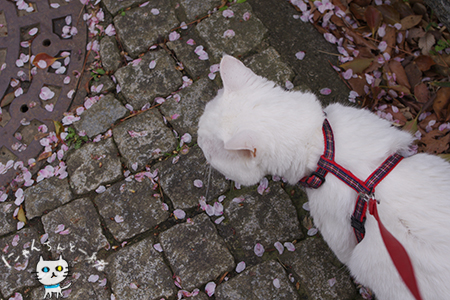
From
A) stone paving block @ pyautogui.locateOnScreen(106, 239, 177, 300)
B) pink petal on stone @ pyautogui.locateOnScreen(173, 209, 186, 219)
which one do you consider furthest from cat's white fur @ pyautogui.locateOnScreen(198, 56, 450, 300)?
stone paving block @ pyautogui.locateOnScreen(106, 239, 177, 300)

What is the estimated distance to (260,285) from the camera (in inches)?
90.4

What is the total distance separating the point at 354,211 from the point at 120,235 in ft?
6.32

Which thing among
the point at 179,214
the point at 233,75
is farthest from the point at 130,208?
the point at 233,75

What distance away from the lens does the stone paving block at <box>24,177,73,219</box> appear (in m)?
2.64

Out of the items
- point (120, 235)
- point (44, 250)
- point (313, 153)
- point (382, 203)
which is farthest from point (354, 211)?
point (44, 250)

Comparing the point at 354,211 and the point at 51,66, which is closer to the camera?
the point at 354,211

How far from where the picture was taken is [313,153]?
1.60 meters

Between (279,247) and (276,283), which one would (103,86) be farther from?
(276,283)

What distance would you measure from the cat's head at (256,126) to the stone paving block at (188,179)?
85 centimetres

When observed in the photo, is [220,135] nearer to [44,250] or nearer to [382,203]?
[382,203]

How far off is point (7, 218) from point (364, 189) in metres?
2.99

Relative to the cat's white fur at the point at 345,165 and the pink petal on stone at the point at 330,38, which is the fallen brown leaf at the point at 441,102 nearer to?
the pink petal on stone at the point at 330,38

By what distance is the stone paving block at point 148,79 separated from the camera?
2.88m

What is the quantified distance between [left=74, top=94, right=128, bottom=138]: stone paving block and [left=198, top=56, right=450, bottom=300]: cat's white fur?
1457mm
